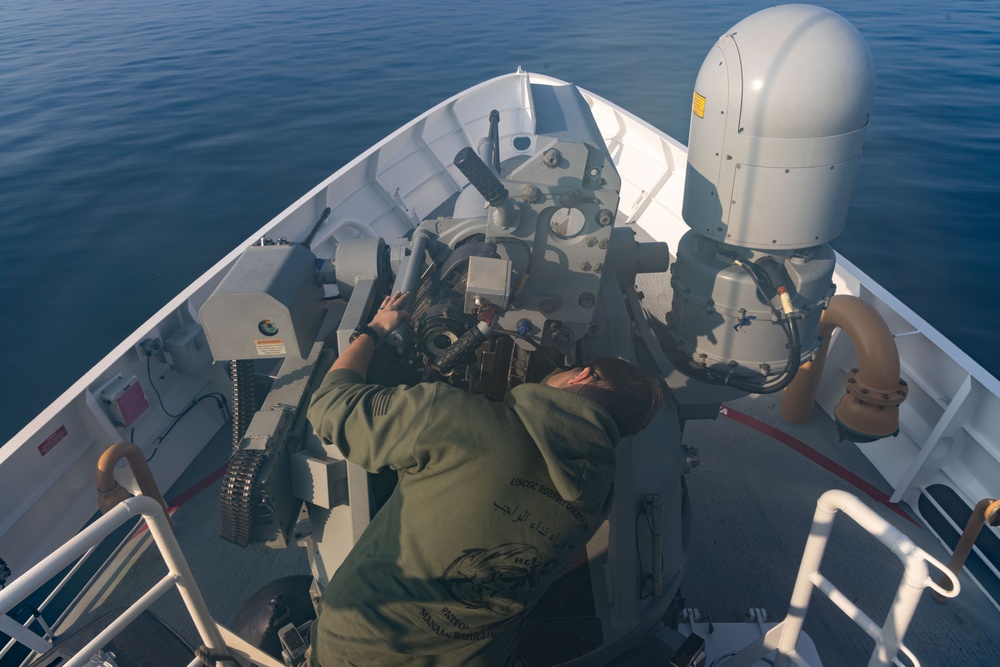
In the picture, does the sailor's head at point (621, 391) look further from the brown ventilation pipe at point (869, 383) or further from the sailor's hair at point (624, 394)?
the brown ventilation pipe at point (869, 383)

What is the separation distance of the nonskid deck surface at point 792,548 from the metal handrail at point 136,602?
284 centimetres

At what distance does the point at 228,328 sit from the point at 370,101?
48.5 ft

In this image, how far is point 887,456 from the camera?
4.88m

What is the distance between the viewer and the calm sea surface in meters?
9.12

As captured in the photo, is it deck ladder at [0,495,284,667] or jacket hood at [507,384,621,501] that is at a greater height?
jacket hood at [507,384,621,501]

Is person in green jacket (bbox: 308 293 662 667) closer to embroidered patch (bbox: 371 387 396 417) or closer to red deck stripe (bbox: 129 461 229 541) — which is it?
embroidered patch (bbox: 371 387 396 417)

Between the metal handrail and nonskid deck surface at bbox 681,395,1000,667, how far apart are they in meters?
2.84

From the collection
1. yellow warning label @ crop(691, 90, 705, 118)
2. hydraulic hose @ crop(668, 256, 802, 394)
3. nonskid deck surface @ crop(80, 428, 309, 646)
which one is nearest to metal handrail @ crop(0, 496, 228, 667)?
nonskid deck surface @ crop(80, 428, 309, 646)

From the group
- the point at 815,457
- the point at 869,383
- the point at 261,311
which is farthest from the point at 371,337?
the point at 815,457

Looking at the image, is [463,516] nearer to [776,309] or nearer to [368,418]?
[368,418]

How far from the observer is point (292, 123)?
15.5 meters

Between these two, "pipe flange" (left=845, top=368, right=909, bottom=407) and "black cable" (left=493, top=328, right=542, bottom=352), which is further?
"pipe flange" (left=845, top=368, right=909, bottom=407)

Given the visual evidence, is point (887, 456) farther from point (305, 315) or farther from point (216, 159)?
point (216, 159)

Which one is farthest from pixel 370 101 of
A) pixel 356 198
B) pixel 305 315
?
pixel 305 315
